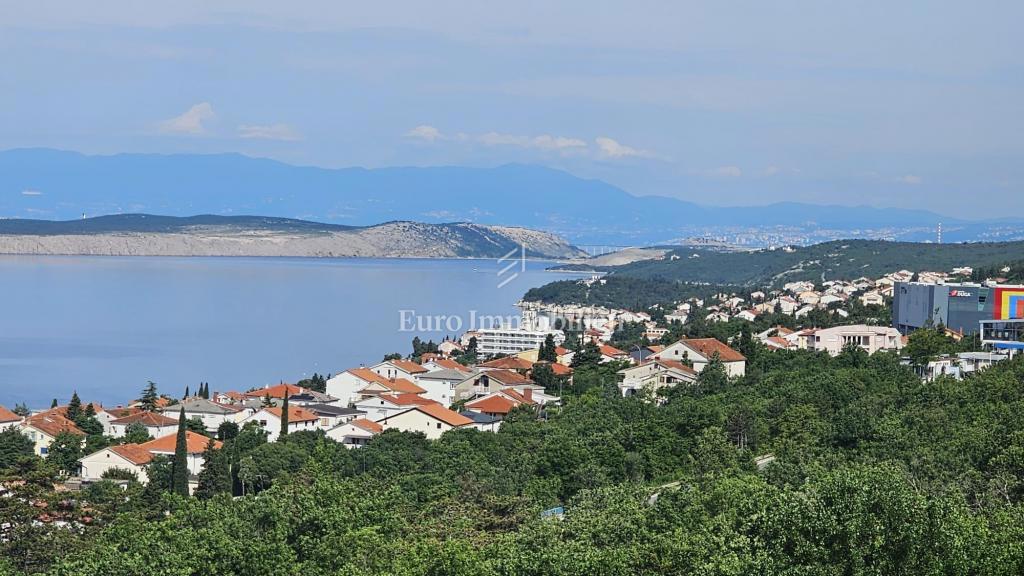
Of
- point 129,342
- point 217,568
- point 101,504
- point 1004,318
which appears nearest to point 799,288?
point 129,342

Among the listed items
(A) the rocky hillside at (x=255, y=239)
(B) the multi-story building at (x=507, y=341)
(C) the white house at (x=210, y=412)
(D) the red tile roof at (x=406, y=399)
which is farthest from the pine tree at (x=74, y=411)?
(A) the rocky hillside at (x=255, y=239)

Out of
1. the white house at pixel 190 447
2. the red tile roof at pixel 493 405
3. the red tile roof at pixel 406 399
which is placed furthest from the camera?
the red tile roof at pixel 406 399

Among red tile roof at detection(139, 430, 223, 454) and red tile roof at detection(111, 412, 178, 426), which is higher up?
red tile roof at detection(139, 430, 223, 454)

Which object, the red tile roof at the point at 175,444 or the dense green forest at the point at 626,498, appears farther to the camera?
the red tile roof at the point at 175,444


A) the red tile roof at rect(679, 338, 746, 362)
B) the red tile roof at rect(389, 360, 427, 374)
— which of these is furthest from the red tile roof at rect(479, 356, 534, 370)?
the red tile roof at rect(679, 338, 746, 362)

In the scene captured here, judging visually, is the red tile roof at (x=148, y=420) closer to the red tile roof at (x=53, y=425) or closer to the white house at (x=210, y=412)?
the white house at (x=210, y=412)

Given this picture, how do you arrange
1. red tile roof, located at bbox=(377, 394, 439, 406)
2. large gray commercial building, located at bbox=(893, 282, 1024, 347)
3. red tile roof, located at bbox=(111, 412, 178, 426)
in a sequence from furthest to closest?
large gray commercial building, located at bbox=(893, 282, 1024, 347), red tile roof, located at bbox=(377, 394, 439, 406), red tile roof, located at bbox=(111, 412, 178, 426)

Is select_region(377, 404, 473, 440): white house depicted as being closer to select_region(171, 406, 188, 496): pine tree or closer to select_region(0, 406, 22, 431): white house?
select_region(171, 406, 188, 496): pine tree
